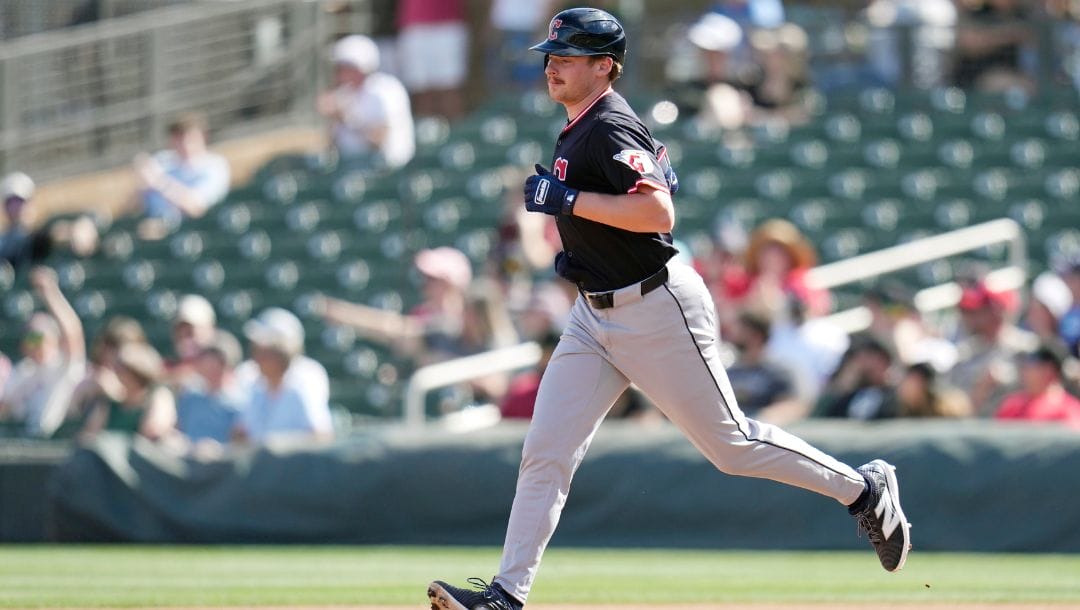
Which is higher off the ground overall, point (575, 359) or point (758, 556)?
point (575, 359)

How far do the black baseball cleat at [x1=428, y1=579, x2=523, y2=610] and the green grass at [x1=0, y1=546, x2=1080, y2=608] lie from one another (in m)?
1.31

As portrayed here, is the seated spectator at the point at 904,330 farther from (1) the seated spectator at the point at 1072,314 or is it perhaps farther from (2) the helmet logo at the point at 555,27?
(2) the helmet logo at the point at 555,27

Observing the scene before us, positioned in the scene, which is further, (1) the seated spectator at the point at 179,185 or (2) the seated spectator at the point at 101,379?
(1) the seated spectator at the point at 179,185

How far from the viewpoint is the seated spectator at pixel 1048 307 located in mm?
10267

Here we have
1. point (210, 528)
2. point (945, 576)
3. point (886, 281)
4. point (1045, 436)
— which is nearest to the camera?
point (945, 576)

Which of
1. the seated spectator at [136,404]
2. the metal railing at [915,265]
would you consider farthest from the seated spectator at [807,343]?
the seated spectator at [136,404]

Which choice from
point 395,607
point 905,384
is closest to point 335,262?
point 905,384

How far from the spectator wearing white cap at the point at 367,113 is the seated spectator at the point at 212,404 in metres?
4.53

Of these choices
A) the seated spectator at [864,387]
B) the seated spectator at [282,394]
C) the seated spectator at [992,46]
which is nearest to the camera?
the seated spectator at [864,387]

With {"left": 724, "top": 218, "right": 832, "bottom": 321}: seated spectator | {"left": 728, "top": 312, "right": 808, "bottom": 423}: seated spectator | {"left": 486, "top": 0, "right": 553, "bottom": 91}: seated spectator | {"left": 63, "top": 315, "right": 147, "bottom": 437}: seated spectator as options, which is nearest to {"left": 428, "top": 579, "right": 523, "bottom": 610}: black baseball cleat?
{"left": 728, "top": 312, "right": 808, "bottom": 423}: seated spectator

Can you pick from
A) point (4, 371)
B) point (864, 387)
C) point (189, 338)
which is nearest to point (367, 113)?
point (4, 371)

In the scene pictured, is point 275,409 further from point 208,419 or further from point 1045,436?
point 1045,436

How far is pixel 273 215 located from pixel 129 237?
1293 mm

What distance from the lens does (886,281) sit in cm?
1280
